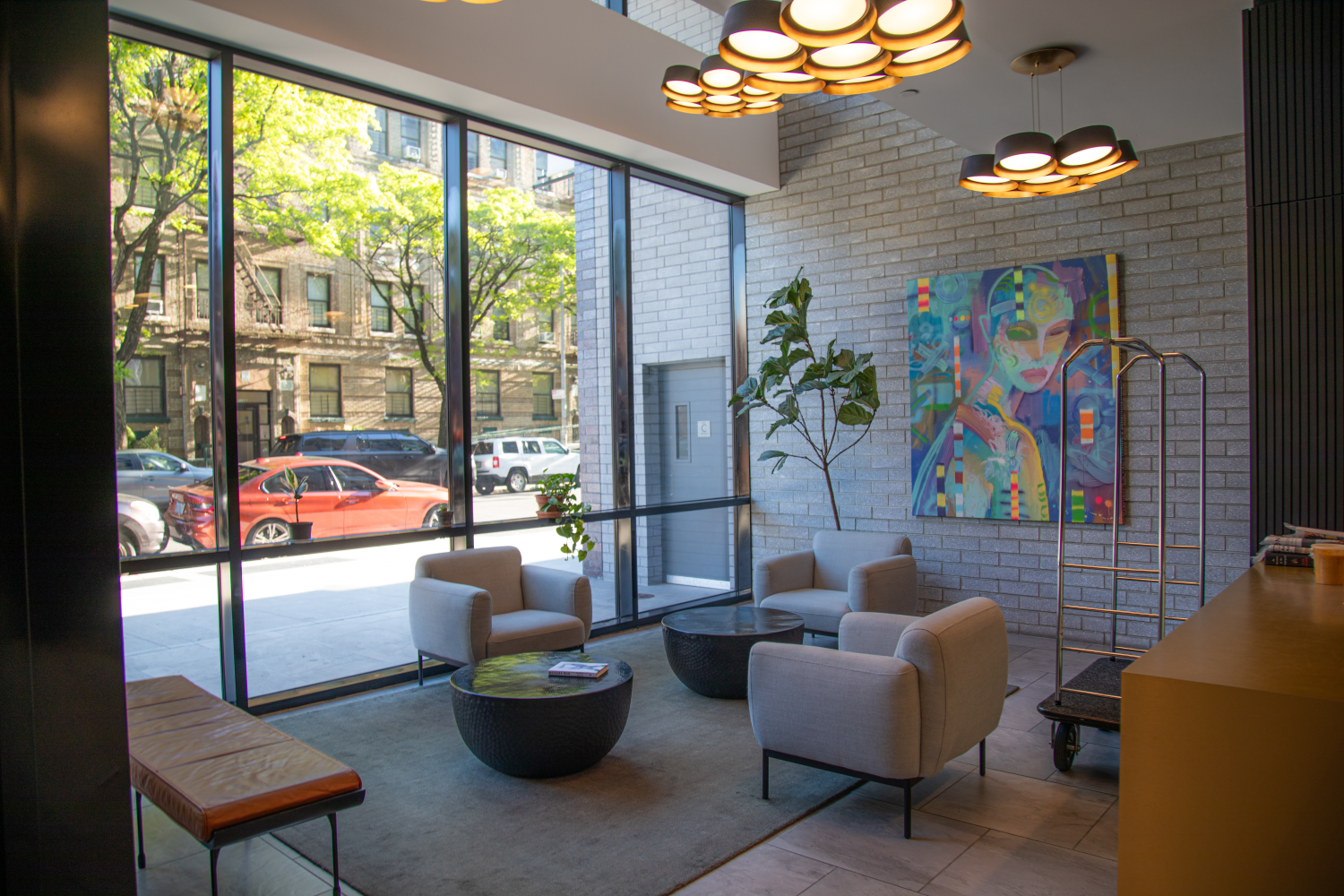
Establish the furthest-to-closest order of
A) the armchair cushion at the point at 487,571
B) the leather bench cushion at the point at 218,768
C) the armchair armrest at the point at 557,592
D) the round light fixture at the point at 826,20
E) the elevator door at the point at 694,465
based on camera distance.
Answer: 1. the elevator door at the point at 694,465
2. the armchair armrest at the point at 557,592
3. the armchair cushion at the point at 487,571
4. the round light fixture at the point at 826,20
5. the leather bench cushion at the point at 218,768

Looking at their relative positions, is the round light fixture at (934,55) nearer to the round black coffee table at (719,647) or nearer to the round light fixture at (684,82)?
the round light fixture at (684,82)

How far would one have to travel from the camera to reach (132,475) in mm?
3967

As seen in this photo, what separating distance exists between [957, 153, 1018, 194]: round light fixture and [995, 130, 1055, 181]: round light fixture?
0.10 m

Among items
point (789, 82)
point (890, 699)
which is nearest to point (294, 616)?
point (890, 699)

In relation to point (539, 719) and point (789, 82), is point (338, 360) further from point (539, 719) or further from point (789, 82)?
point (789, 82)

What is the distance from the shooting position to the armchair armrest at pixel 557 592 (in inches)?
193

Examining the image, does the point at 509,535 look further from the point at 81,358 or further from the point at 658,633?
the point at 81,358

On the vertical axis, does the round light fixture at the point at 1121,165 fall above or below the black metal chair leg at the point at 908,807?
above

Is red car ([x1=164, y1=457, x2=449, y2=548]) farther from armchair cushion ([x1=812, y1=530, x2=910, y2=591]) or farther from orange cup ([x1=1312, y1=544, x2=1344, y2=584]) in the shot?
orange cup ([x1=1312, y1=544, x2=1344, y2=584])

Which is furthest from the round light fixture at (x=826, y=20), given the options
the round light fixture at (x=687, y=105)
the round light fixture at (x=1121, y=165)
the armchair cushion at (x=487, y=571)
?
the armchair cushion at (x=487, y=571)

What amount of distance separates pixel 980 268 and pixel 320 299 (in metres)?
4.34

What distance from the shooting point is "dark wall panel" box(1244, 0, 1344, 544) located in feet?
10.4

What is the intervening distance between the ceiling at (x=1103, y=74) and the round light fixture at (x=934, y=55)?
392 millimetres

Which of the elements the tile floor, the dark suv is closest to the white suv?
the dark suv
